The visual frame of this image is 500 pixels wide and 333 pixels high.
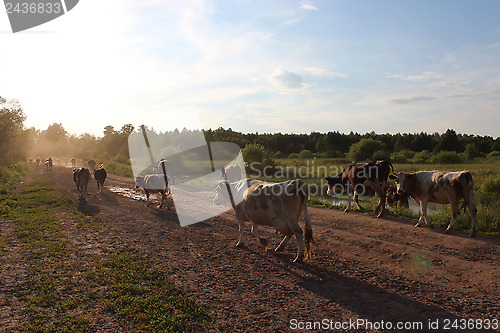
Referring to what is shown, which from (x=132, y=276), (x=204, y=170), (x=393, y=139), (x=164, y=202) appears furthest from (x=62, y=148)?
(x=132, y=276)

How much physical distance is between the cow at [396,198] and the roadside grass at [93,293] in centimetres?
→ 1018

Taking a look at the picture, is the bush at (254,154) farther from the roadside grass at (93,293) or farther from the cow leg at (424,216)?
the roadside grass at (93,293)

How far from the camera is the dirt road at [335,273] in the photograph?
5328 millimetres

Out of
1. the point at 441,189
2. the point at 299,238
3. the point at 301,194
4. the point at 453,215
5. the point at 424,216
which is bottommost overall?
the point at 424,216

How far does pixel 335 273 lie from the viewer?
7.14 meters

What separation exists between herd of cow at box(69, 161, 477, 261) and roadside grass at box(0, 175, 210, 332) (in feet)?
9.21

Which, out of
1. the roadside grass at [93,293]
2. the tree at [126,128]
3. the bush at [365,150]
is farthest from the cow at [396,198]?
the tree at [126,128]

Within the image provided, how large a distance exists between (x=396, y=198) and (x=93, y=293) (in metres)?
11.6

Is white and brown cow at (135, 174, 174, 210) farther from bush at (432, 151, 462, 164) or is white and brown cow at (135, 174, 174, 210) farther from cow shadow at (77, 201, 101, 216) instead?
bush at (432, 151, 462, 164)

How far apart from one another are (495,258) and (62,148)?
138 meters

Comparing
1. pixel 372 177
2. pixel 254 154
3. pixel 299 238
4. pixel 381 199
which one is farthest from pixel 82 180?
pixel 254 154

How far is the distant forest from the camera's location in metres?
43.4

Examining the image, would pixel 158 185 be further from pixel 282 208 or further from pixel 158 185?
pixel 282 208

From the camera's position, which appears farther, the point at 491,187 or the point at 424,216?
the point at 491,187
